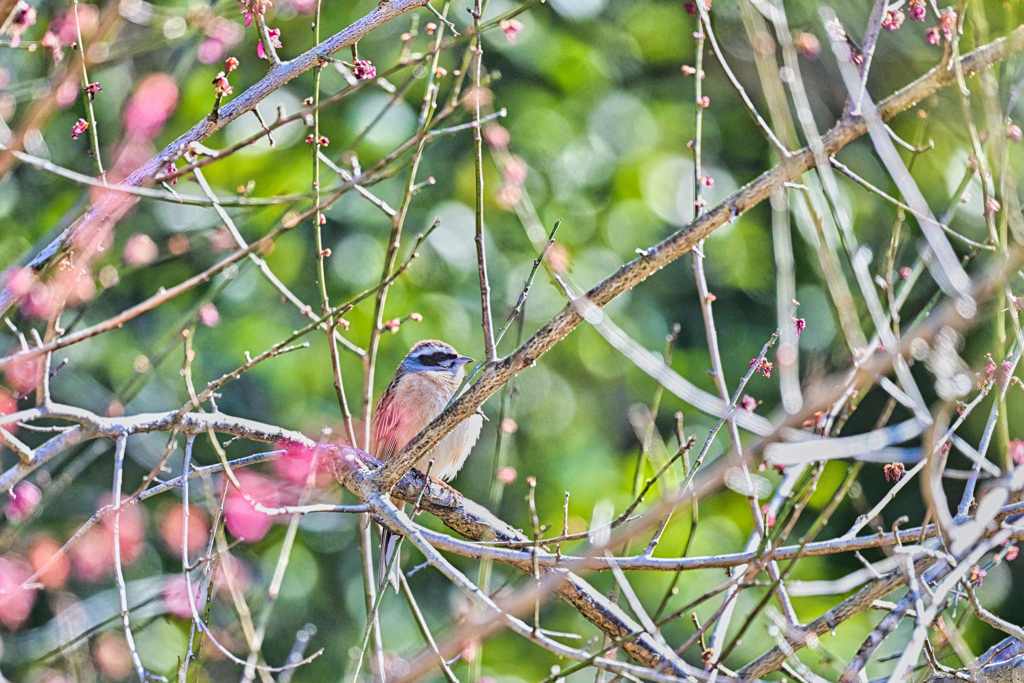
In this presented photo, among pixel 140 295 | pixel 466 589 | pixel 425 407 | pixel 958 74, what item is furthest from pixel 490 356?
pixel 140 295

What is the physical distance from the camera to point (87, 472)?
725 cm

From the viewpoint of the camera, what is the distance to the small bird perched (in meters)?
5.38

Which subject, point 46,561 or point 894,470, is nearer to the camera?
point 894,470

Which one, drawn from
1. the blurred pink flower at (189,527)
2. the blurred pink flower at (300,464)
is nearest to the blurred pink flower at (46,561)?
the blurred pink flower at (189,527)

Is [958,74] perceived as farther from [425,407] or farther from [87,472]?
[87,472]

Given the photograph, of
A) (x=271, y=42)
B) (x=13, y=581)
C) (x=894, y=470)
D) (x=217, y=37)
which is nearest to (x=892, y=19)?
(x=894, y=470)

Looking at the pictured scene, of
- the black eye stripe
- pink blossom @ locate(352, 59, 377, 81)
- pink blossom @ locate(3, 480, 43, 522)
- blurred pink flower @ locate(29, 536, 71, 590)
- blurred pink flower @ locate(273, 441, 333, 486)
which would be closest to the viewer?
pink blossom @ locate(352, 59, 377, 81)

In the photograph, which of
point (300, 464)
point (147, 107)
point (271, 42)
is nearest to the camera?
point (271, 42)

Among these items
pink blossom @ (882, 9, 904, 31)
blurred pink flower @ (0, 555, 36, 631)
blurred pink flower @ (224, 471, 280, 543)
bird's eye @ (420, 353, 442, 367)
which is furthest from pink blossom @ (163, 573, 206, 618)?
pink blossom @ (882, 9, 904, 31)

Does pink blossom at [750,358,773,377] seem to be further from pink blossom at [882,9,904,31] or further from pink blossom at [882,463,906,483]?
pink blossom at [882,9,904,31]

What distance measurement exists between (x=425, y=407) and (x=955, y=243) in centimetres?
397

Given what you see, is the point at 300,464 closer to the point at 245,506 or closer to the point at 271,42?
the point at 245,506

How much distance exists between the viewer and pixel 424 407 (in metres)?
5.38

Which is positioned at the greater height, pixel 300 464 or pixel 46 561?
pixel 300 464
